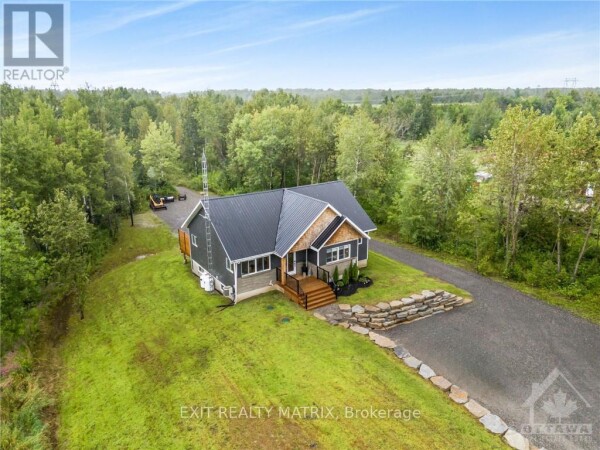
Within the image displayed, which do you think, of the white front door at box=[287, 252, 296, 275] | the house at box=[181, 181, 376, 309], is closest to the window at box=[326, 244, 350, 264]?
the house at box=[181, 181, 376, 309]

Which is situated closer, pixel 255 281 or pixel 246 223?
pixel 255 281

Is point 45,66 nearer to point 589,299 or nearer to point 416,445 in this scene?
point 416,445

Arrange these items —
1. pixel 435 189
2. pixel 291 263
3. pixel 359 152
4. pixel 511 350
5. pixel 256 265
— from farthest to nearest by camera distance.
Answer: pixel 359 152, pixel 435 189, pixel 291 263, pixel 256 265, pixel 511 350

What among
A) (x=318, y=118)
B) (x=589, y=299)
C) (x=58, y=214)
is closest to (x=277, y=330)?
(x=58, y=214)

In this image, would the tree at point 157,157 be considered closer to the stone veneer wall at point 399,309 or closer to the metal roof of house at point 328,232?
the metal roof of house at point 328,232

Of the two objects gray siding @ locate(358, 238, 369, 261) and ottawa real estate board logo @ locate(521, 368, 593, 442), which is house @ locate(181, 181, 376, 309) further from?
ottawa real estate board logo @ locate(521, 368, 593, 442)

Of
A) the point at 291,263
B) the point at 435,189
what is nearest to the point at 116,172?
the point at 291,263

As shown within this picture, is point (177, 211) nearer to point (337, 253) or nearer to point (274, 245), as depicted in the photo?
point (274, 245)
